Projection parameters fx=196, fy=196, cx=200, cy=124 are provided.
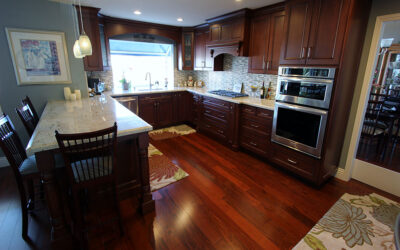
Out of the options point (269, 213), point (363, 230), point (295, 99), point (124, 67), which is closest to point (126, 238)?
point (269, 213)

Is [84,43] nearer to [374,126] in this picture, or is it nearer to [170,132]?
[170,132]

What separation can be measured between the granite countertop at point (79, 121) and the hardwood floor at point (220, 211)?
0.96 metres

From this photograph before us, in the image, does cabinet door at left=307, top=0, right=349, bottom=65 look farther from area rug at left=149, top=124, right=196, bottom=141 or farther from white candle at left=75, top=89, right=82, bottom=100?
white candle at left=75, top=89, right=82, bottom=100

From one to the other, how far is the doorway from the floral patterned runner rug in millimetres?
2492

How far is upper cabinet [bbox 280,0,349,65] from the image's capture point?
2.19 m

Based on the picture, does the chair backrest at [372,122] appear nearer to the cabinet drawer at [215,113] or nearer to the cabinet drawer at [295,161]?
the cabinet drawer at [295,161]

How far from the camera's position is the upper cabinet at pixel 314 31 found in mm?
2186

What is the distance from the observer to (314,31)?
240cm

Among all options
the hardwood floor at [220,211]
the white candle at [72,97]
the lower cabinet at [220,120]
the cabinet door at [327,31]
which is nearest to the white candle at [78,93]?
the white candle at [72,97]

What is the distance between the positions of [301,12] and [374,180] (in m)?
2.47

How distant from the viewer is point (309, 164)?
2623mm

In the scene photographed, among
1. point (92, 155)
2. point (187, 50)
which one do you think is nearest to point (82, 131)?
point (92, 155)

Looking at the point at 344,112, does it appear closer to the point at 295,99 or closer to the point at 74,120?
the point at 295,99

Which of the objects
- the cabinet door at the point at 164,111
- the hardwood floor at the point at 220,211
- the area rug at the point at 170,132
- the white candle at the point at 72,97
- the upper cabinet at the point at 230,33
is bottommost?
the hardwood floor at the point at 220,211
